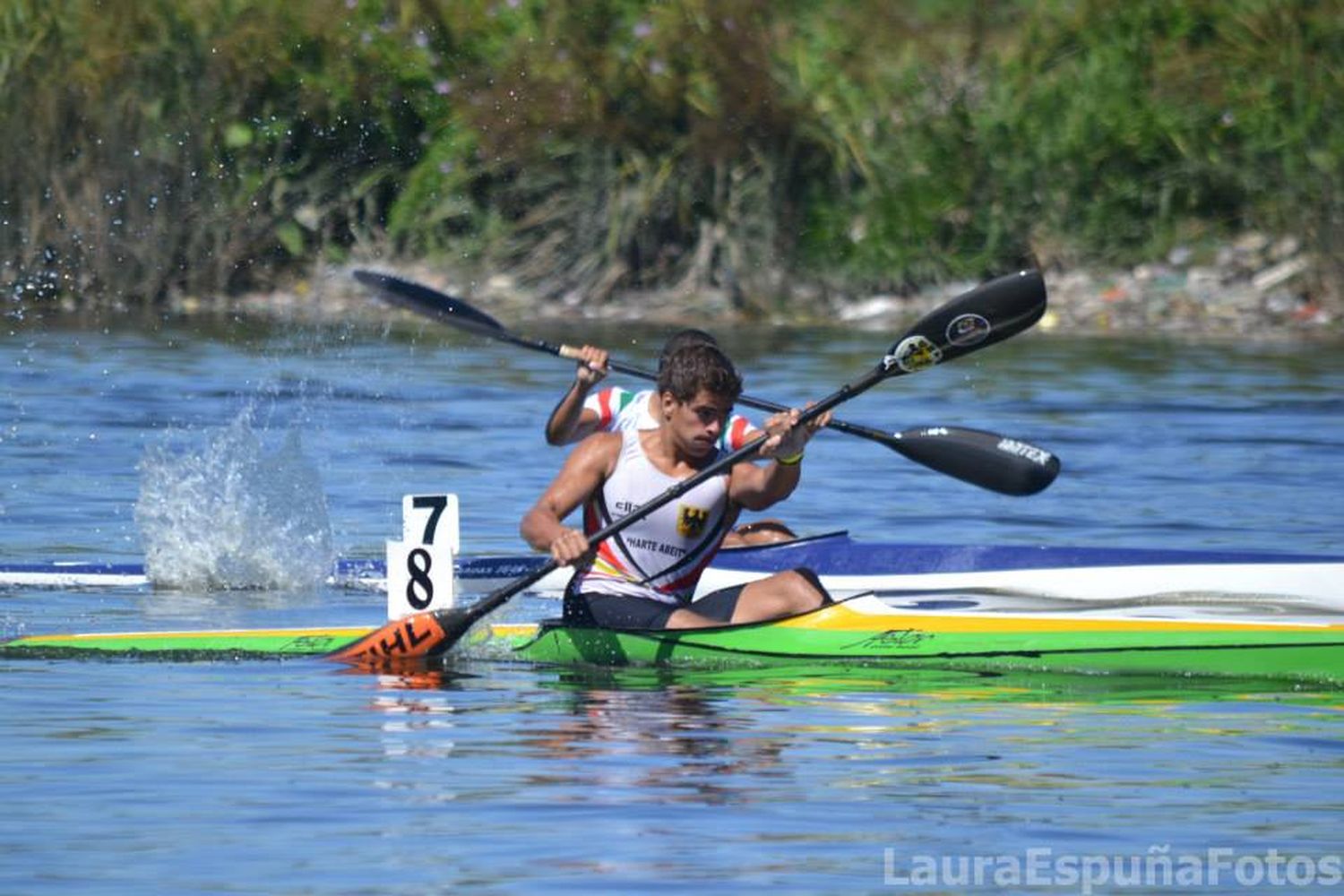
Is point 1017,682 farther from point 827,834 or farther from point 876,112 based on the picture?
point 876,112

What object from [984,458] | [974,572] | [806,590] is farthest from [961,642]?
[974,572]

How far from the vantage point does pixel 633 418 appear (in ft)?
31.6

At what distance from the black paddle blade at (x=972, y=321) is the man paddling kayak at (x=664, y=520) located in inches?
29.2

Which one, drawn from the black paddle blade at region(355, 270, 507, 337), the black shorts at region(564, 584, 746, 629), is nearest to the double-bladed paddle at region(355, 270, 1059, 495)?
the black shorts at region(564, 584, 746, 629)

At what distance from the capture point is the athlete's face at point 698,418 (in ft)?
29.5

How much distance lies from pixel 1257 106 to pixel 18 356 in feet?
35.0

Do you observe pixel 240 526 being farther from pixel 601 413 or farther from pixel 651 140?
pixel 651 140

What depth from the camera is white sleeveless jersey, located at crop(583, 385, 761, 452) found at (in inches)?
376

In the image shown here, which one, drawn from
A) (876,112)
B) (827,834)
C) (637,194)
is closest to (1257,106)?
(876,112)

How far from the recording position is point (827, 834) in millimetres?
6762

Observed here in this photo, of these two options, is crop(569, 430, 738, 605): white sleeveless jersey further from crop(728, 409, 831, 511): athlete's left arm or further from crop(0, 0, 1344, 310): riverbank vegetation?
crop(0, 0, 1344, 310): riverbank vegetation

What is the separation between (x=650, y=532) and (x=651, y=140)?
16103mm

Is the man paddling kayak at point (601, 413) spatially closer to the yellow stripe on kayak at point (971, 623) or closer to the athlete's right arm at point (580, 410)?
the athlete's right arm at point (580, 410)

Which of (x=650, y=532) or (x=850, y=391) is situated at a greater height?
(x=850, y=391)
